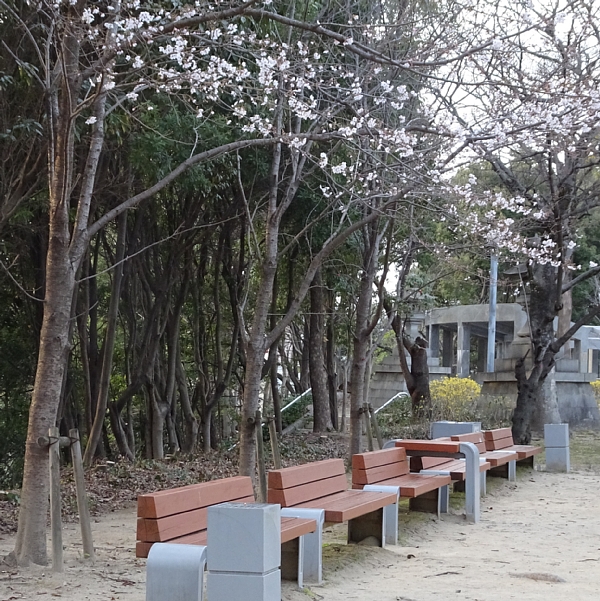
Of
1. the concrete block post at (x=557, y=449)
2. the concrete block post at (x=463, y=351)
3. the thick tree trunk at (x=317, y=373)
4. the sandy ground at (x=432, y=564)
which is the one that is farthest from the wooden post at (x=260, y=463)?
the concrete block post at (x=463, y=351)

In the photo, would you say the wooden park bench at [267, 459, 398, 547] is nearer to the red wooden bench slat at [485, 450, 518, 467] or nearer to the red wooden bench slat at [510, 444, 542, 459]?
the red wooden bench slat at [485, 450, 518, 467]

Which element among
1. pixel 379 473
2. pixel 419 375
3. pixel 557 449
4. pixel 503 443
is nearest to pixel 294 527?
pixel 379 473

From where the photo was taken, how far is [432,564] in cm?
653

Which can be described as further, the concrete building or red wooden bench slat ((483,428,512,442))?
the concrete building

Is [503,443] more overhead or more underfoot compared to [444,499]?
more overhead

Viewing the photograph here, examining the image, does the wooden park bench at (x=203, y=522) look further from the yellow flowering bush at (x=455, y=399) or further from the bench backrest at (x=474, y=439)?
the yellow flowering bush at (x=455, y=399)

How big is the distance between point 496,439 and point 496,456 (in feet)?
3.22

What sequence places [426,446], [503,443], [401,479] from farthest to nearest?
[503,443], [426,446], [401,479]

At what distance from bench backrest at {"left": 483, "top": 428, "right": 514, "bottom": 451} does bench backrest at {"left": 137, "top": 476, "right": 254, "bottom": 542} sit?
273 inches

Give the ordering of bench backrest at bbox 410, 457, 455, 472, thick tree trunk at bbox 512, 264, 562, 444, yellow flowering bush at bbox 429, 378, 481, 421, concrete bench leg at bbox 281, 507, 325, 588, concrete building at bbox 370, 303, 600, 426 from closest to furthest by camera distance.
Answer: concrete bench leg at bbox 281, 507, 325, 588 < bench backrest at bbox 410, 457, 455, 472 < thick tree trunk at bbox 512, 264, 562, 444 < yellow flowering bush at bbox 429, 378, 481, 421 < concrete building at bbox 370, 303, 600, 426

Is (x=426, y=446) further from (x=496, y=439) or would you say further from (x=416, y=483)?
(x=496, y=439)

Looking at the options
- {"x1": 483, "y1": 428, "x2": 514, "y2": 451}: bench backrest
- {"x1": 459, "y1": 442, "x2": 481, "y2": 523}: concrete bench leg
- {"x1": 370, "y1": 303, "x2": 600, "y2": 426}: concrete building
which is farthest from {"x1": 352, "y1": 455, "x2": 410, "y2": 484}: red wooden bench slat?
{"x1": 370, "y1": 303, "x2": 600, "y2": 426}: concrete building

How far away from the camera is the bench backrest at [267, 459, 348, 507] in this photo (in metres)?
6.11

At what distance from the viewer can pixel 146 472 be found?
39.1ft
